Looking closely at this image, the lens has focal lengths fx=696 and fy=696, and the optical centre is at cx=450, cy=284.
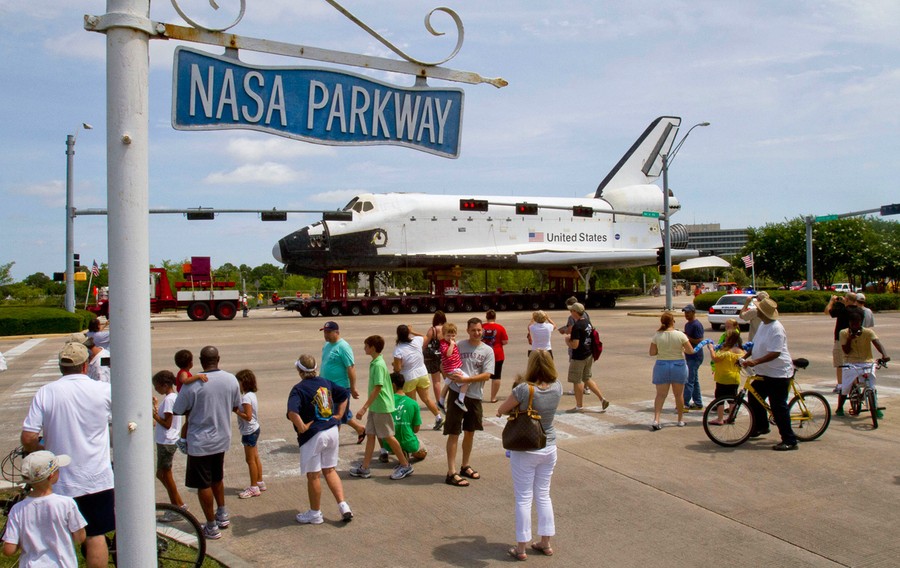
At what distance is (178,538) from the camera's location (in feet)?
15.4

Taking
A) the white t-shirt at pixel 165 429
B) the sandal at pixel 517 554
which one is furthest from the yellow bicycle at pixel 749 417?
the white t-shirt at pixel 165 429

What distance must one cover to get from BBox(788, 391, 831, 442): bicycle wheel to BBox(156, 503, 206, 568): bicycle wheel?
254 inches

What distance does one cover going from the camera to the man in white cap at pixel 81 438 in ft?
13.6

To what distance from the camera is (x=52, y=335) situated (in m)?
27.5

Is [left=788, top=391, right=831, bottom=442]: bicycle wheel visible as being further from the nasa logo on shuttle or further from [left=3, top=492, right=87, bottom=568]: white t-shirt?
the nasa logo on shuttle

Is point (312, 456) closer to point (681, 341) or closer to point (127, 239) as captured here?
point (127, 239)

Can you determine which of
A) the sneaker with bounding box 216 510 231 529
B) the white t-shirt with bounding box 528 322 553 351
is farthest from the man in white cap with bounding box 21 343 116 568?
the white t-shirt with bounding box 528 322 553 351

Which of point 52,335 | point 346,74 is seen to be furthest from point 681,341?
point 52,335

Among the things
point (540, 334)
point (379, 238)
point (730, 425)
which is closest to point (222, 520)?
point (730, 425)

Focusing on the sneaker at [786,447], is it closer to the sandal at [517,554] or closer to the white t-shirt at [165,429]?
the sandal at [517,554]

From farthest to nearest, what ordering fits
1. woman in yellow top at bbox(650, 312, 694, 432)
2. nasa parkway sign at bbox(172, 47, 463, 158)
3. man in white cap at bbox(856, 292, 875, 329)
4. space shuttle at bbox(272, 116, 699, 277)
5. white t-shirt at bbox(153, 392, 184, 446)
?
space shuttle at bbox(272, 116, 699, 277) → man in white cap at bbox(856, 292, 875, 329) → woman in yellow top at bbox(650, 312, 694, 432) → white t-shirt at bbox(153, 392, 184, 446) → nasa parkway sign at bbox(172, 47, 463, 158)

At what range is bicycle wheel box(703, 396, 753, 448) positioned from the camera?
7875 mm

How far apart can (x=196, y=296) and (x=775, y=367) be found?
29.8 meters

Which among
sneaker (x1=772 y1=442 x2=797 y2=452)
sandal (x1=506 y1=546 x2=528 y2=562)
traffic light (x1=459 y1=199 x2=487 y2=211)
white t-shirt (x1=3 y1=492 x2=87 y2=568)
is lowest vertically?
sandal (x1=506 y1=546 x2=528 y2=562)
